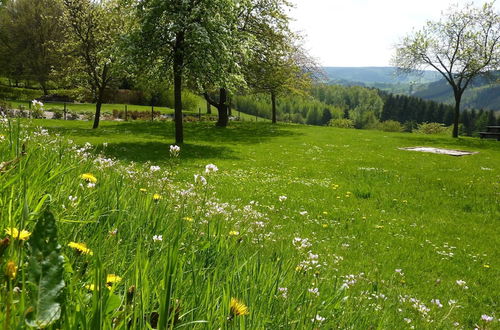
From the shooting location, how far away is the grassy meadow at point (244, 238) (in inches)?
59.9

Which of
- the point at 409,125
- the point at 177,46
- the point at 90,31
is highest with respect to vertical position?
the point at 90,31

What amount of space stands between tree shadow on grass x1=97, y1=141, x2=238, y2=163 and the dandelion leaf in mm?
15617

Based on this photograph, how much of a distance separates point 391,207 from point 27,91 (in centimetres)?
6602

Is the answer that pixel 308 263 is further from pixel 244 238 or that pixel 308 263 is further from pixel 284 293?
pixel 244 238

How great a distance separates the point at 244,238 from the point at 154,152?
54.0 feet

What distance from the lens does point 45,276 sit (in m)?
1.13

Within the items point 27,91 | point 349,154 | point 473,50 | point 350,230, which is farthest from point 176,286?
point 27,91

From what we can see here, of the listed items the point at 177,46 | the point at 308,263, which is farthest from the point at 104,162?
the point at 177,46

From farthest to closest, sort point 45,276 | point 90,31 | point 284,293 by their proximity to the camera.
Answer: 1. point 90,31
2. point 284,293
3. point 45,276

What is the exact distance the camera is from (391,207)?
1191cm

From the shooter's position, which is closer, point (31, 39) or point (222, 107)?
point (222, 107)

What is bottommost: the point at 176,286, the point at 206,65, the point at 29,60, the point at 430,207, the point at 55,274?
the point at 430,207

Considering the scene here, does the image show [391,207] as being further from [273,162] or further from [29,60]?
[29,60]

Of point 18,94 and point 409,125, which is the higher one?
point 18,94
